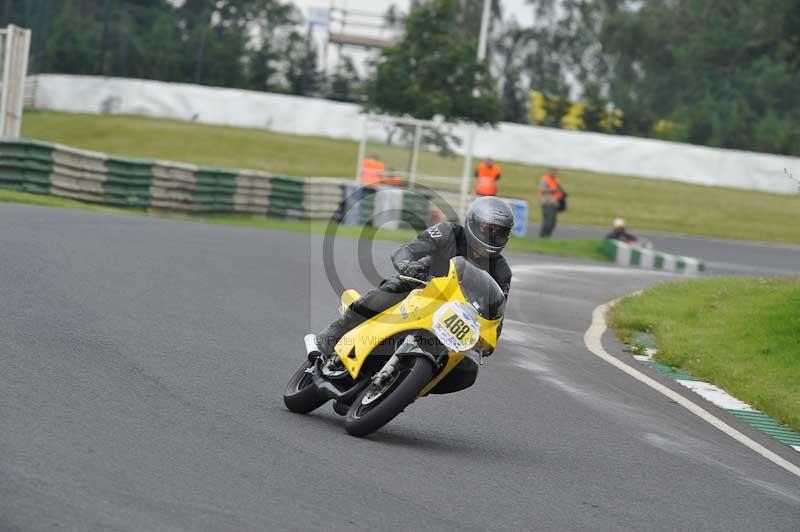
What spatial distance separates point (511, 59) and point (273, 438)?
73.8m

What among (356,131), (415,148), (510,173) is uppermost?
(356,131)

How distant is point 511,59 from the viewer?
79500 millimetres

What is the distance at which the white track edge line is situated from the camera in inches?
345

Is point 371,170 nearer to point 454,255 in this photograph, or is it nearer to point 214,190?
point 214,190

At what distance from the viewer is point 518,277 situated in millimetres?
20281

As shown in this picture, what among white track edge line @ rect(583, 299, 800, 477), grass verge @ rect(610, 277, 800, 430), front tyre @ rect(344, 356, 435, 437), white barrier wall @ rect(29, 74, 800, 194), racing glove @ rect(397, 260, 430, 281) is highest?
white barrier wall @ rect(29, 74, 800, 194)

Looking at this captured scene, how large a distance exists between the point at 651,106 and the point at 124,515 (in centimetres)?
7231

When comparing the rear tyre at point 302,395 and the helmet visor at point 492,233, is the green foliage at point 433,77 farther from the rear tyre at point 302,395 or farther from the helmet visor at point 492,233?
the helmet visor at point 492,233

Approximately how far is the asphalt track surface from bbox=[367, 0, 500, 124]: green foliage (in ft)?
78.4

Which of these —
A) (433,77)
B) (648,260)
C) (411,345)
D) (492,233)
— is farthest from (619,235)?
(411,345)

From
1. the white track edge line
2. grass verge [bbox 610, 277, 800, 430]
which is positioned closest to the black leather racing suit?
the white track edge line

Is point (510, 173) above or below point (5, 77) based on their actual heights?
below

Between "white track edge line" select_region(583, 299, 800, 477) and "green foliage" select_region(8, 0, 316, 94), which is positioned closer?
"white track edge line" select_region(583, 299, 800, 477)

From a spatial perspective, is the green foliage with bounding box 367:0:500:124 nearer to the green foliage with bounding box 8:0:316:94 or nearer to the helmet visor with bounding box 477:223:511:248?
the green foliage with bounding box 8:0:316:94
